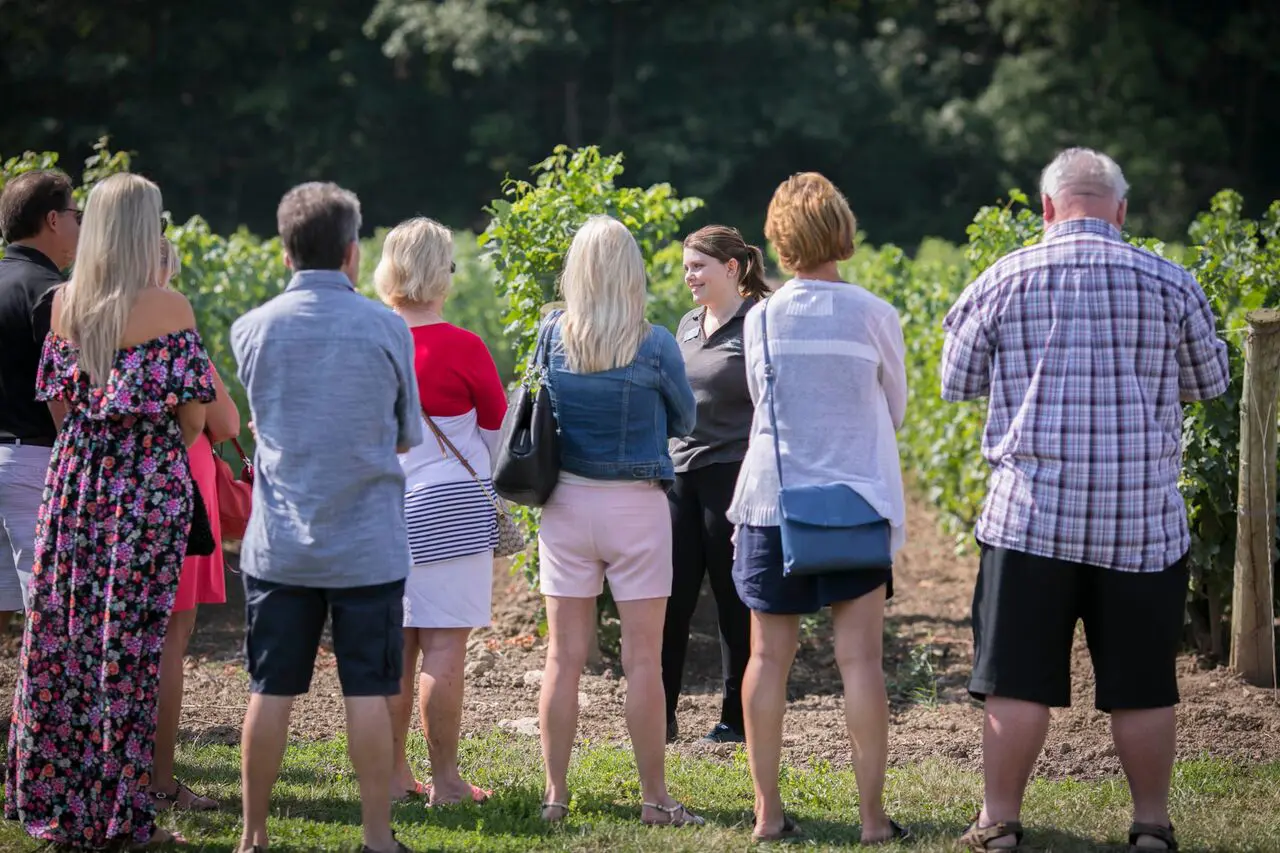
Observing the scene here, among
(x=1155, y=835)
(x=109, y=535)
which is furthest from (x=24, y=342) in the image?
(x=1155, y=835)

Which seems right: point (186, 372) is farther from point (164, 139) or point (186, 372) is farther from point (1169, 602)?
point (164, 139)

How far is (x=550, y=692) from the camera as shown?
4.47 metres

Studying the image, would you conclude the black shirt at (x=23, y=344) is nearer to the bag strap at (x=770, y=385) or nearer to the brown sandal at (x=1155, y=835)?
the bag strap at (x=770, y=385)

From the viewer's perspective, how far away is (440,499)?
4.62m

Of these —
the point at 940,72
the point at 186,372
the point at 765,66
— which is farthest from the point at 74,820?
the point at 940,72

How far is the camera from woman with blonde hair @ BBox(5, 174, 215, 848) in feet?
13.0

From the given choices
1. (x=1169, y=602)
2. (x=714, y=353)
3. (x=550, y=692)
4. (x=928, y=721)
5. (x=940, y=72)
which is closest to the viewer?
(x=1169, y=602)

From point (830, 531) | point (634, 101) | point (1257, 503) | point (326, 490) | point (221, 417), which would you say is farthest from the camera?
point (634, 101)

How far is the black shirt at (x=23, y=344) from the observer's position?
14.7ft

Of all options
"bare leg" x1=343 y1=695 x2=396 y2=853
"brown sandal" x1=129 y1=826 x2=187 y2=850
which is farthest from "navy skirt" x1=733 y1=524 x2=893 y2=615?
"brown sandal" x1=129 y1=826 x2=187 y2=850

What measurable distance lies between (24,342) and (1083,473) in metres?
3.21

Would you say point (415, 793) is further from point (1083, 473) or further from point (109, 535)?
point (1083, 473)

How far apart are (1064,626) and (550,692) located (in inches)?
61.2

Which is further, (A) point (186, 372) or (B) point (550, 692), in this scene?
(B) point (550, 692)
